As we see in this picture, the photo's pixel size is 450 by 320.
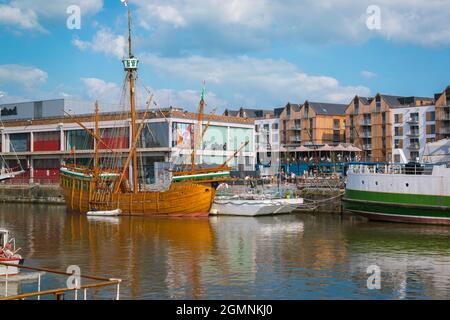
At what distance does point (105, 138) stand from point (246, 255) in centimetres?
6517

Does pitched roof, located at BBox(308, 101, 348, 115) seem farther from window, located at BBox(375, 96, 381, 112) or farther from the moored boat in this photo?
the moored boat

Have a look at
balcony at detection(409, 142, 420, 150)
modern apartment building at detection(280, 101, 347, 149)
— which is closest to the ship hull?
balcony at detection(409, 142, 420, 150)

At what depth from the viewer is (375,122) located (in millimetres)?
123812

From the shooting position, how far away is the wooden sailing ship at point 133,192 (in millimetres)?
66062

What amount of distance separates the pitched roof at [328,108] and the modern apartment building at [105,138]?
2764 centimetres

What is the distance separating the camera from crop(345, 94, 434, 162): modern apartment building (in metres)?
122

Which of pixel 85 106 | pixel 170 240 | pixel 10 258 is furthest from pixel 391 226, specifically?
pixel 85 106

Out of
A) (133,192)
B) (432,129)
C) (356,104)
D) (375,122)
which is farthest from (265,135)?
(133,192)

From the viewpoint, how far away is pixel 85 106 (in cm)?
11612

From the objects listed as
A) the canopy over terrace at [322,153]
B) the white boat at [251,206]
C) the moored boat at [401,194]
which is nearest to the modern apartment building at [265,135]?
the canopy over terrace at [322,153]

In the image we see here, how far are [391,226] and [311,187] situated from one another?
20983 mm

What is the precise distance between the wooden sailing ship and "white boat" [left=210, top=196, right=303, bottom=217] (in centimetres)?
253

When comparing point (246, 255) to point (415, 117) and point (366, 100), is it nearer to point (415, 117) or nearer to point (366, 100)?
point (415, 117)
